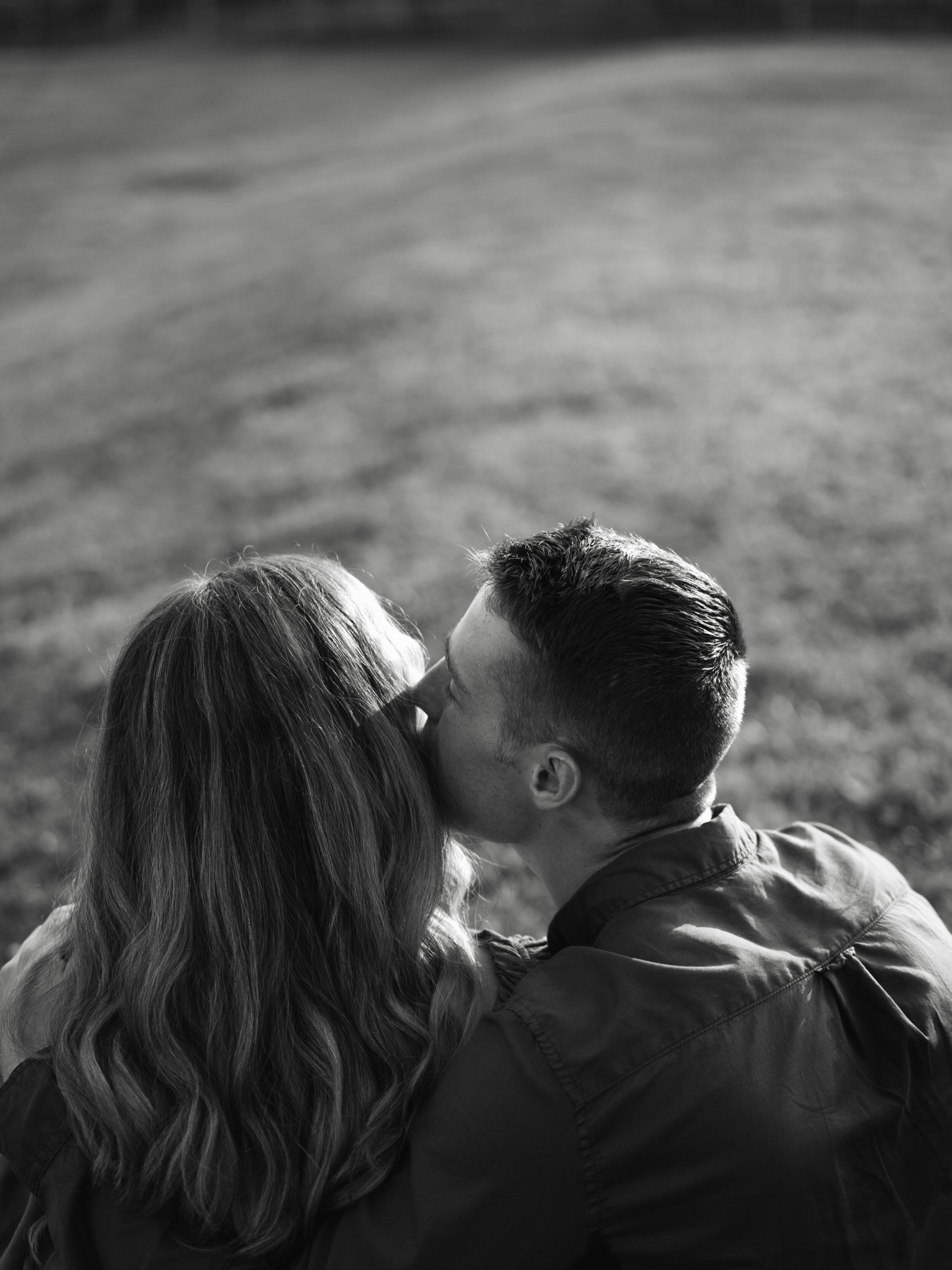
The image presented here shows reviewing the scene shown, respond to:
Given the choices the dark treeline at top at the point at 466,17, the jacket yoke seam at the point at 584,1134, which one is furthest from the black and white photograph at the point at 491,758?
the dark treeline at top at the point at 466,17

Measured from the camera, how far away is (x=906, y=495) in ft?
22.2

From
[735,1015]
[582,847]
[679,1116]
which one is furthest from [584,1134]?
[582,847]

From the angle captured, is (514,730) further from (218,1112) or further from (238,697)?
(218,1112)

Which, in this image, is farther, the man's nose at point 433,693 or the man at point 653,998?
the man's nose at point 433,693

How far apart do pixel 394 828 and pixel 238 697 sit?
358 millimetres

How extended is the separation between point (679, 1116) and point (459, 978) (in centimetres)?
52

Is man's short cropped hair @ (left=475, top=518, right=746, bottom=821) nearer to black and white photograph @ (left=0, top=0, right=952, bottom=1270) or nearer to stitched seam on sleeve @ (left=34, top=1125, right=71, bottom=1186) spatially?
black and white photograph @ (left=0, top=0, right=952, bottom=1270)

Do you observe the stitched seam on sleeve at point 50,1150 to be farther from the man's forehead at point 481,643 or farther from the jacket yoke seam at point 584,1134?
the man's forehead at point 481,643

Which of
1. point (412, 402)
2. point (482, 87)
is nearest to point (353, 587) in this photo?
point (412, 402)

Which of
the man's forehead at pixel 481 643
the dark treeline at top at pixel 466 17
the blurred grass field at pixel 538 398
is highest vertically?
the dark treeline at top at pixel 466 17

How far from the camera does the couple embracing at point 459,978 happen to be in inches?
68.6

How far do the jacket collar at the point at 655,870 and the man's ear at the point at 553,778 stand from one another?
0.15 m

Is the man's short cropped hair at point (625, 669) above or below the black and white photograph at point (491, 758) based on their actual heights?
above

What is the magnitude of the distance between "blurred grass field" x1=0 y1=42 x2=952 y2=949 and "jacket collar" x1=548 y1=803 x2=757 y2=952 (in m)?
1.76
